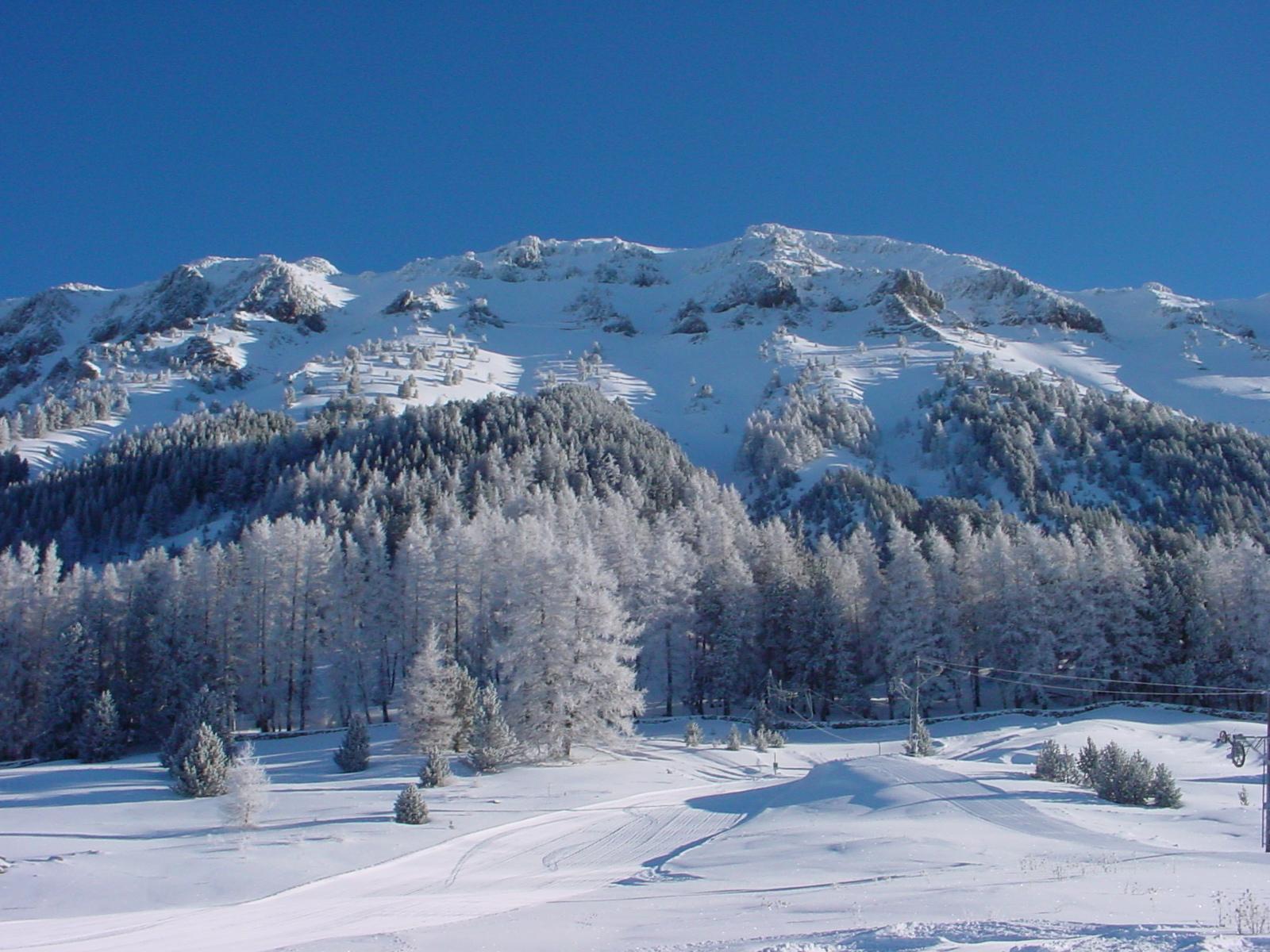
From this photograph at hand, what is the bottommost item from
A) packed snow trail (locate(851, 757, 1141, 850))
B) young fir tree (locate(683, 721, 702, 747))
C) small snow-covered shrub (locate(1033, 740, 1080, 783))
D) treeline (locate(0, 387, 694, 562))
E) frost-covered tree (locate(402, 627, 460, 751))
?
young fir tree (locate(683, 721, 702, 747))

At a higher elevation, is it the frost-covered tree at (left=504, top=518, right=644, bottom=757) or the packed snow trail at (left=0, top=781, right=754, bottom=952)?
the frost-covered tree at (left=504, top=518, right=644, bottom=757)

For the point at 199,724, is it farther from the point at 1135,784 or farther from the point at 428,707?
the point at 1135,784

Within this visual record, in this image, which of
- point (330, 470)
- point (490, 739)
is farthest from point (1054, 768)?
point (330, 470)

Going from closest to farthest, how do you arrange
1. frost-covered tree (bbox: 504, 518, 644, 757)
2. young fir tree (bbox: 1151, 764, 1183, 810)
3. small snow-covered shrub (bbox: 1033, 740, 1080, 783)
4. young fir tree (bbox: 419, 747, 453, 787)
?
young fir tree (bbox: 1151, 764, 1183, 810) < small snow-covered shrub (bbox: 1033, 740, 1080, 783) < young fir tree (bbox: 419, 747, 453, 787) < frost-covered tree (bbox: 504, 518, 644, 757)

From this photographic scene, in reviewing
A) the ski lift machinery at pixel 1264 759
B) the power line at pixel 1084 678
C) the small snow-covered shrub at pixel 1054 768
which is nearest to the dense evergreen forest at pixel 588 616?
the power line at pixel 1084 678

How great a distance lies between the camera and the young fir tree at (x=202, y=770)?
98.7ft

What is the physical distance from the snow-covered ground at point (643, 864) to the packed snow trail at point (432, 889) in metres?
0.09

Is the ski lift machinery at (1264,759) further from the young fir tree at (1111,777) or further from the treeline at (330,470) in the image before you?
the treeline at (330,470)

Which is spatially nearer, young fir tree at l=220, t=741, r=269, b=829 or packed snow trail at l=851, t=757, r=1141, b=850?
packed snow trail at l=851, t=757, r=1141, b=850

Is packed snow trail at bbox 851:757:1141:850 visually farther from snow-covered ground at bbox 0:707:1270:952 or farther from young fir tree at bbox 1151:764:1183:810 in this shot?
young fir tree at bbox 1151:764:1183:810

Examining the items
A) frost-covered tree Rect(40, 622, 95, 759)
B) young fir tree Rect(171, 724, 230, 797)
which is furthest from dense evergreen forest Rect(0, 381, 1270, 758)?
young fir tree Rect(171, 724, 230, 797)

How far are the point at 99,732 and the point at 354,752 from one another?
713 inches

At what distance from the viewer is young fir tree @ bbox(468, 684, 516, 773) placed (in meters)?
34.5

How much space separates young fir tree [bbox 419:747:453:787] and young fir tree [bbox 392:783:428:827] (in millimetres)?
5406
